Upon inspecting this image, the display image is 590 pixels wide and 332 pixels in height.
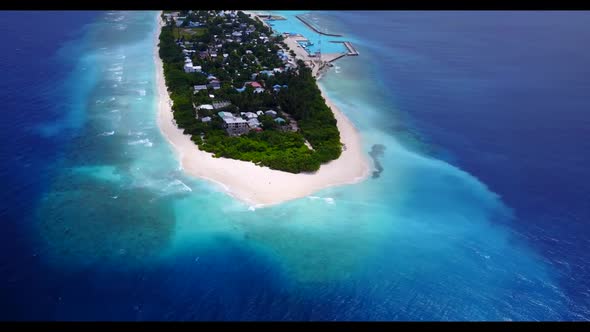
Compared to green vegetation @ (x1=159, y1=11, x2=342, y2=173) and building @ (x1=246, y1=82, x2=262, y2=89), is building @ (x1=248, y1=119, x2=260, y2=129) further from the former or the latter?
building @ (x1=246, y1=82, x2=262, y2=89)

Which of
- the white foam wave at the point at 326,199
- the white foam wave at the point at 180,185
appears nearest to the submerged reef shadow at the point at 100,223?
the white foam wave at the point at 180,185

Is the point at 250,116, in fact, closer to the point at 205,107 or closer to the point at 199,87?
the point at 205,107

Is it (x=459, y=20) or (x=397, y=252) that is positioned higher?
(x=459, y=20)

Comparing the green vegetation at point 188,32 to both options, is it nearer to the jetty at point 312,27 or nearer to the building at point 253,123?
the jetty at point 312,27

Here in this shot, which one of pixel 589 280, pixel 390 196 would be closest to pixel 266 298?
pixel 390 196

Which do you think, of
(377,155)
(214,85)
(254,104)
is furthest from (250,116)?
(377,155)
